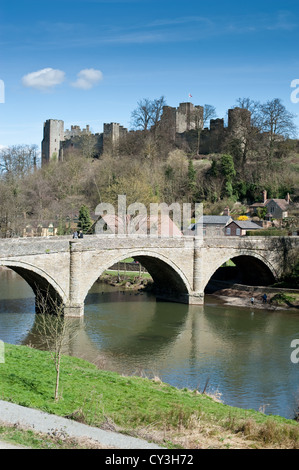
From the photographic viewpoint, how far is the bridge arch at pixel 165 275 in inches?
1333

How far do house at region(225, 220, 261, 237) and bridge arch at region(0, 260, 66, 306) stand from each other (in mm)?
23588

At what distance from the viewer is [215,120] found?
245 ft

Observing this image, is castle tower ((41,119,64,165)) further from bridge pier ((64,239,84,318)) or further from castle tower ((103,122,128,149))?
bridge pier ((64,239,84,318))

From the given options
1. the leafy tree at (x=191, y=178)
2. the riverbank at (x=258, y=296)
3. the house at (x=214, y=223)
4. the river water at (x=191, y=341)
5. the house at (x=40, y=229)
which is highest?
the leafy tree at (x=191, y=178)

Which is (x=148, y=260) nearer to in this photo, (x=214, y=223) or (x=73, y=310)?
(x=73, y=310)

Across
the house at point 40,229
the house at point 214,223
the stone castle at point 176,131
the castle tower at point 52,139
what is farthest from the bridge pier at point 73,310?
the castle tower at point 52,139

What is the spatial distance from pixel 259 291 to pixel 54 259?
631 inches

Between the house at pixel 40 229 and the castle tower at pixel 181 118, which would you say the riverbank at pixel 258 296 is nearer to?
the house at pixel 40 229

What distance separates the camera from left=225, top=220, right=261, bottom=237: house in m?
49.2

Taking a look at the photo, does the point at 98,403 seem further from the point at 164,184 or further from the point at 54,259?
the point at 164,184

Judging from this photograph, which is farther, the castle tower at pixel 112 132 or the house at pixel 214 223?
the castle tower at pixel 112 132

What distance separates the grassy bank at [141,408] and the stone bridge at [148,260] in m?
9.74

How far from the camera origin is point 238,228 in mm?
49375
